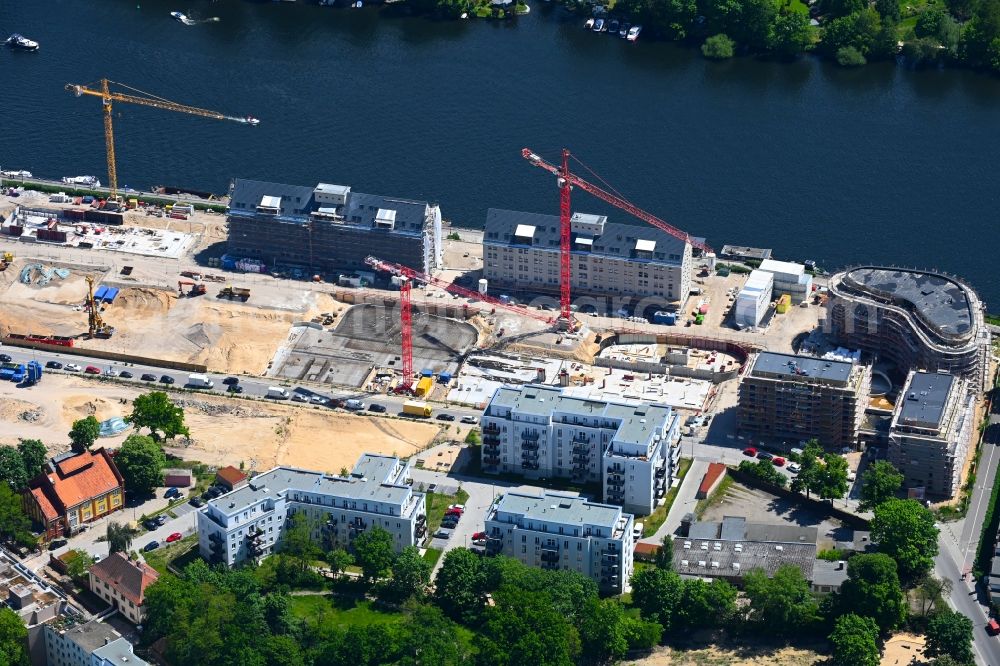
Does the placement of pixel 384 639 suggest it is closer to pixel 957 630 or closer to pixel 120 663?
pixel 120 663

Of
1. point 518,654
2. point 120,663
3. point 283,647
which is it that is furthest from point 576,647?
point 120,663

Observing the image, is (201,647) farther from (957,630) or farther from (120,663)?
(957,630)

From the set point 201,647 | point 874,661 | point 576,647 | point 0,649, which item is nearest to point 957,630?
point 874,661

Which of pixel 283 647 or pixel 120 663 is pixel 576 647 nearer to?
pixel 283 647

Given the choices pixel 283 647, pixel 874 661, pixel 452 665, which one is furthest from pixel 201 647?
pixel 874 661

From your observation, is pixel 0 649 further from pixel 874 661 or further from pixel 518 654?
pixel 874 661

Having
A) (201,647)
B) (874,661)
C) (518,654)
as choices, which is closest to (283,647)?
(201,647)
